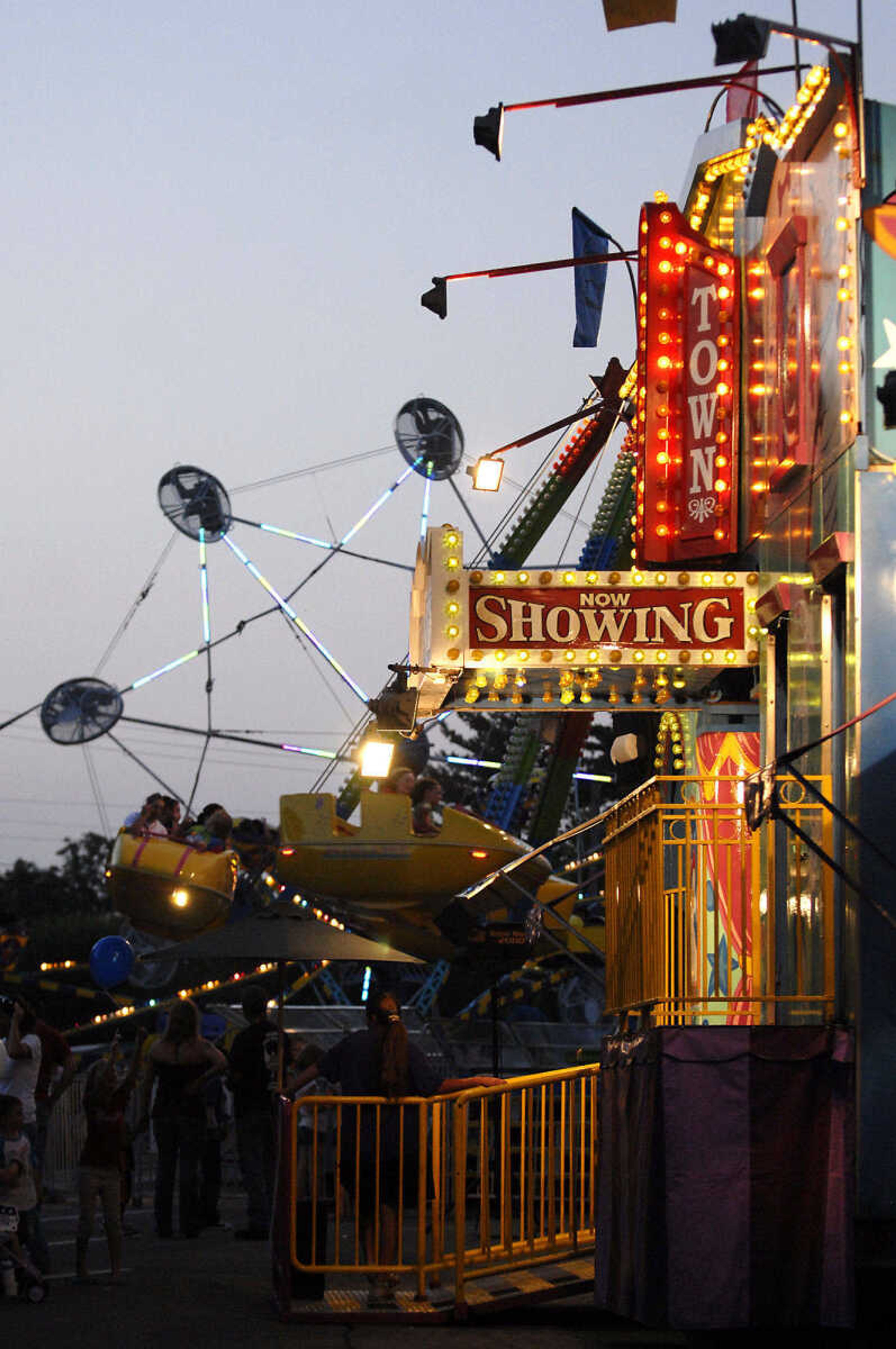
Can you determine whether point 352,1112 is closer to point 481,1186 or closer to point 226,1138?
point 481,1186

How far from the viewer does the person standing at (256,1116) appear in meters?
15.8

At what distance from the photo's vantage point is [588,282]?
18.7 m

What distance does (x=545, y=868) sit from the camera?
957 inches

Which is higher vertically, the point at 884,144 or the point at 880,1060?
the point at 884,144

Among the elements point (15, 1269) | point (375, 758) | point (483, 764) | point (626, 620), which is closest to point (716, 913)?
point (626, 620)

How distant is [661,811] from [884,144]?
362cm

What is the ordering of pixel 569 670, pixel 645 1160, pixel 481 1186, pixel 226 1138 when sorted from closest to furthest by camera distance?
pixel 645 1160, pixel 481 1186, pixel 569 670, pixel 226 1138

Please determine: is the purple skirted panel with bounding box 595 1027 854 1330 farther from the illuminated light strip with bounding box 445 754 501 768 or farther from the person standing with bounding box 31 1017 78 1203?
the illuminated light strip with bounding box 445 754 501 768

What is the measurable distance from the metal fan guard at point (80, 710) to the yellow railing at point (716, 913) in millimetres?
20160

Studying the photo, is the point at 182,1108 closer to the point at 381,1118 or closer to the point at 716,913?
the point at 381,1118

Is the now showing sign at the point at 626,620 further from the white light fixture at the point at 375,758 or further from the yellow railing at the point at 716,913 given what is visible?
the white light fixture at the point at 375,758

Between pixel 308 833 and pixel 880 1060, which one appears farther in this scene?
pixel 308 833

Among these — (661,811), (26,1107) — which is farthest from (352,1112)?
(661,811)

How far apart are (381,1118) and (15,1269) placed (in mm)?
2235
